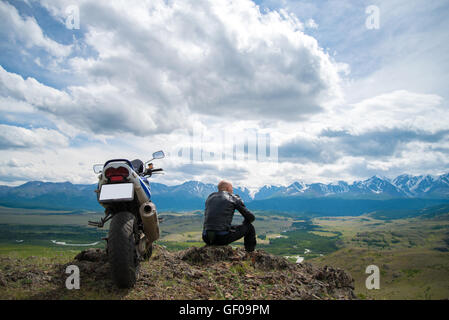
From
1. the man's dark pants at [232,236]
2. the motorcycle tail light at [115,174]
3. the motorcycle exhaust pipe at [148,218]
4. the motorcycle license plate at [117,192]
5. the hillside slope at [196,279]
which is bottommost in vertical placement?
the hillside slope at [196,279]

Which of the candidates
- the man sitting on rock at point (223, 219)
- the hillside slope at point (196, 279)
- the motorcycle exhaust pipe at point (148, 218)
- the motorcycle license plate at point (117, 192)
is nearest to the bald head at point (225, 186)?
the man sitting on rock at point (223, 219)

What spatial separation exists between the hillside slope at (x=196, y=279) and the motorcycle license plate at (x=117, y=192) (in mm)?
2131

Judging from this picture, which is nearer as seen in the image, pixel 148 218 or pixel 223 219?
pixel 148 218

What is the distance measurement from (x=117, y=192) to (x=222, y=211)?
3393mm

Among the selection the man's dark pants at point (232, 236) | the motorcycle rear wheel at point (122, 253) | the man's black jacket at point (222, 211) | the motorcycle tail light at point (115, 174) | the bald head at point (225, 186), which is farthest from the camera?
the bald head at point (225, 186)

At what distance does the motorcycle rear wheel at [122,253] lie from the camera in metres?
6.01

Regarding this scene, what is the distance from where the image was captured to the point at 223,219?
28.6 ft

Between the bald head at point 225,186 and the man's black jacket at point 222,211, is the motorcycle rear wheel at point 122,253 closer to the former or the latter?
the man's black jacket at point 222,211

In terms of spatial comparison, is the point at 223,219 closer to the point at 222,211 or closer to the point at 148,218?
the point at 222,211

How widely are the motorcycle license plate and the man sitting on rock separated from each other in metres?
2.96

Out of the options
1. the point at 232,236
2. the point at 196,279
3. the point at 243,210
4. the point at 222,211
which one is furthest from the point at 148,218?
the point at 243,210

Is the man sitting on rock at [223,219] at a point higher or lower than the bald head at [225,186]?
lower

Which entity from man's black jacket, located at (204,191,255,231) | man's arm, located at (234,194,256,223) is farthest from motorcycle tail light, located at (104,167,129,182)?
man's arm, located at (234,194,256,223)
